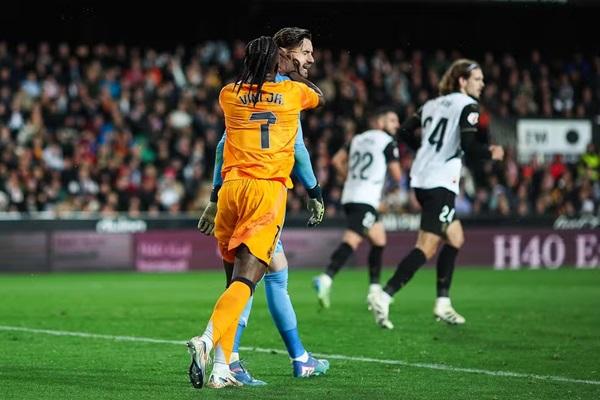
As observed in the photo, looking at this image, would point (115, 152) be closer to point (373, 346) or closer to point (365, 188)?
point (365, 188)

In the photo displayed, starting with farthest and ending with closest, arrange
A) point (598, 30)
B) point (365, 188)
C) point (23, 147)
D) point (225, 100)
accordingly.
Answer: point (598, 30) < point (23, 147) < point (365, 188) < point (225, 100)

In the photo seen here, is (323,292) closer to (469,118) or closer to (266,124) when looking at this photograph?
(469,118)


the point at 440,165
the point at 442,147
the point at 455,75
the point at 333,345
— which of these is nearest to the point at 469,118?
the point at 442,147

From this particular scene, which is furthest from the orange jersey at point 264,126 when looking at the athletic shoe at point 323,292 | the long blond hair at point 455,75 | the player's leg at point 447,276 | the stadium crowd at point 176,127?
the stadium crowd at point 176,127

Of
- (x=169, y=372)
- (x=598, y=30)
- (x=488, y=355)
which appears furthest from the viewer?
(x=598, y=30)

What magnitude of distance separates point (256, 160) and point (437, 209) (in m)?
4.43

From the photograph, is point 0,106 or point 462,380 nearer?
point 462,380

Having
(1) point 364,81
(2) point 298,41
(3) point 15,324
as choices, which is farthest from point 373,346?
(1) point 364,81

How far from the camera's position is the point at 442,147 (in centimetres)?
1155

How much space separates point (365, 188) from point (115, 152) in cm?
1160

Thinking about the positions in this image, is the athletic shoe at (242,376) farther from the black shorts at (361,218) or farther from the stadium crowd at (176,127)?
the stadium crowd at (176,127)

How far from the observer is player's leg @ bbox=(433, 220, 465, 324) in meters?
11.8

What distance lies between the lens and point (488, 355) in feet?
30.5

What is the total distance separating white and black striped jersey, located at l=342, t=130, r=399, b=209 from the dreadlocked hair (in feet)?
23.9
